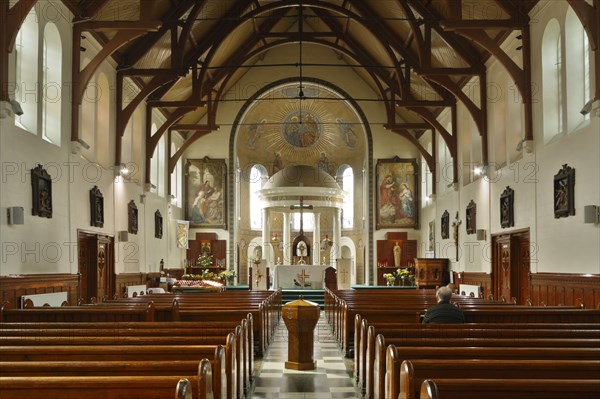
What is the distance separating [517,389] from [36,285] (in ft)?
38.5

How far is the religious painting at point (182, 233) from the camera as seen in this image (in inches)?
1152

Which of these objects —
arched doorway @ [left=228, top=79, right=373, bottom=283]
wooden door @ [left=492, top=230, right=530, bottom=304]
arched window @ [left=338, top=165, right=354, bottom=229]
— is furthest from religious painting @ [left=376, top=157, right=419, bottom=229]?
wooden door @ [left=492, top=230, right=530, bottom=304]

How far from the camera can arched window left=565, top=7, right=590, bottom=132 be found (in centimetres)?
1397

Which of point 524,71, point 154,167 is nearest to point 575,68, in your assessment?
point 524,71

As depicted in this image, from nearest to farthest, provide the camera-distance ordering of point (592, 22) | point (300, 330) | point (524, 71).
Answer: point (300, 330)
point (592, 22)
point (524, 71)

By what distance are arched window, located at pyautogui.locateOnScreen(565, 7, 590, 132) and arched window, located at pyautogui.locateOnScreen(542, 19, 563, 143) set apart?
2.86 ft

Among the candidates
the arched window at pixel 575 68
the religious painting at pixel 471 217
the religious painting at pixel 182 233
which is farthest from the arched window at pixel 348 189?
the arched window at pixel 575 68

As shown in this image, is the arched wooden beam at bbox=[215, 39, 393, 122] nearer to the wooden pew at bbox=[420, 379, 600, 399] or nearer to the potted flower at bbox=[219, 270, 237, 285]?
the potted flower at bbox=[219, 270, 237, 285]

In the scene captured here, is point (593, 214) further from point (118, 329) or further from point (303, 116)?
point (303, 116)

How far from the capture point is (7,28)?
11.8m

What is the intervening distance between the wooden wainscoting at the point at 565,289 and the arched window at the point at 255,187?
69.1 feet

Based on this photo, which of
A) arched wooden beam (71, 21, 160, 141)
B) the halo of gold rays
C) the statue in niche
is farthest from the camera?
the halo of gold rays

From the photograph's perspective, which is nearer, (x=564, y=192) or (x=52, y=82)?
(x=564, y=192)

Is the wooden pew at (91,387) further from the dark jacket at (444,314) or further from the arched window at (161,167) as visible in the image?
the arched window at (161,167)
